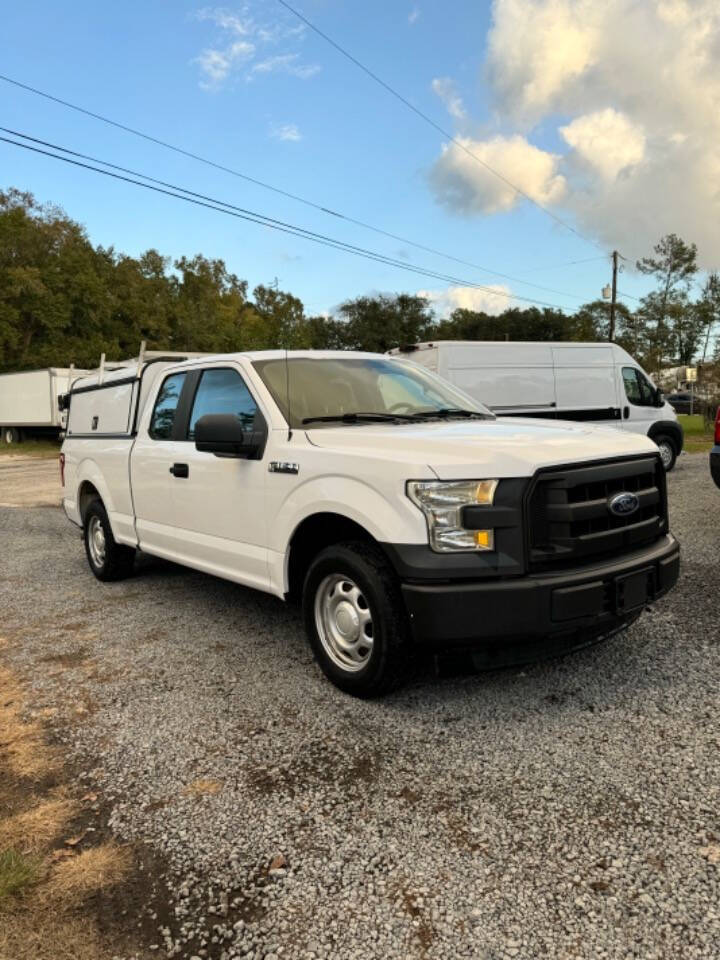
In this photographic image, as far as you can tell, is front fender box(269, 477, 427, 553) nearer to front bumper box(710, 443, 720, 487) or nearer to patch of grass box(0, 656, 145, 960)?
patch of grass box(0, 656, 145, 960)

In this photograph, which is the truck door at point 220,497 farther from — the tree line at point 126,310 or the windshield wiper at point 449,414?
the tree line at point 126,310

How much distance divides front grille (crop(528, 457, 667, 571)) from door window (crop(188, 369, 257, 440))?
1.91m

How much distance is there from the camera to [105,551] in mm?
6355

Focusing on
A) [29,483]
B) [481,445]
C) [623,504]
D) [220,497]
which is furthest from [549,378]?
[29,483]

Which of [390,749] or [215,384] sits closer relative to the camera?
[390,749]

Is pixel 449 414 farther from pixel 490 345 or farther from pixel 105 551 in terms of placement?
pixel 490 345

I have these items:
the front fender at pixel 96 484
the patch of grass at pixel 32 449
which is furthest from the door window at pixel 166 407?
the patch of grass at pixel 32 449

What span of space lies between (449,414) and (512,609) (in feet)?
5.96

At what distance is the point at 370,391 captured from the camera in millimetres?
4648

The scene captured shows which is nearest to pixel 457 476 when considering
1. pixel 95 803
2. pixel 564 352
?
pixel 95 803

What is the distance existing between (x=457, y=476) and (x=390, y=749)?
1.26 m

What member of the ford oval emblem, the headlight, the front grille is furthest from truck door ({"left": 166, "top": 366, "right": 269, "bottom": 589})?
the ford oval emblem

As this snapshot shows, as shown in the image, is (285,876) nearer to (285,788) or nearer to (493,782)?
(285,788)

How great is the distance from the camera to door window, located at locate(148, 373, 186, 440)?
5.21 meters
